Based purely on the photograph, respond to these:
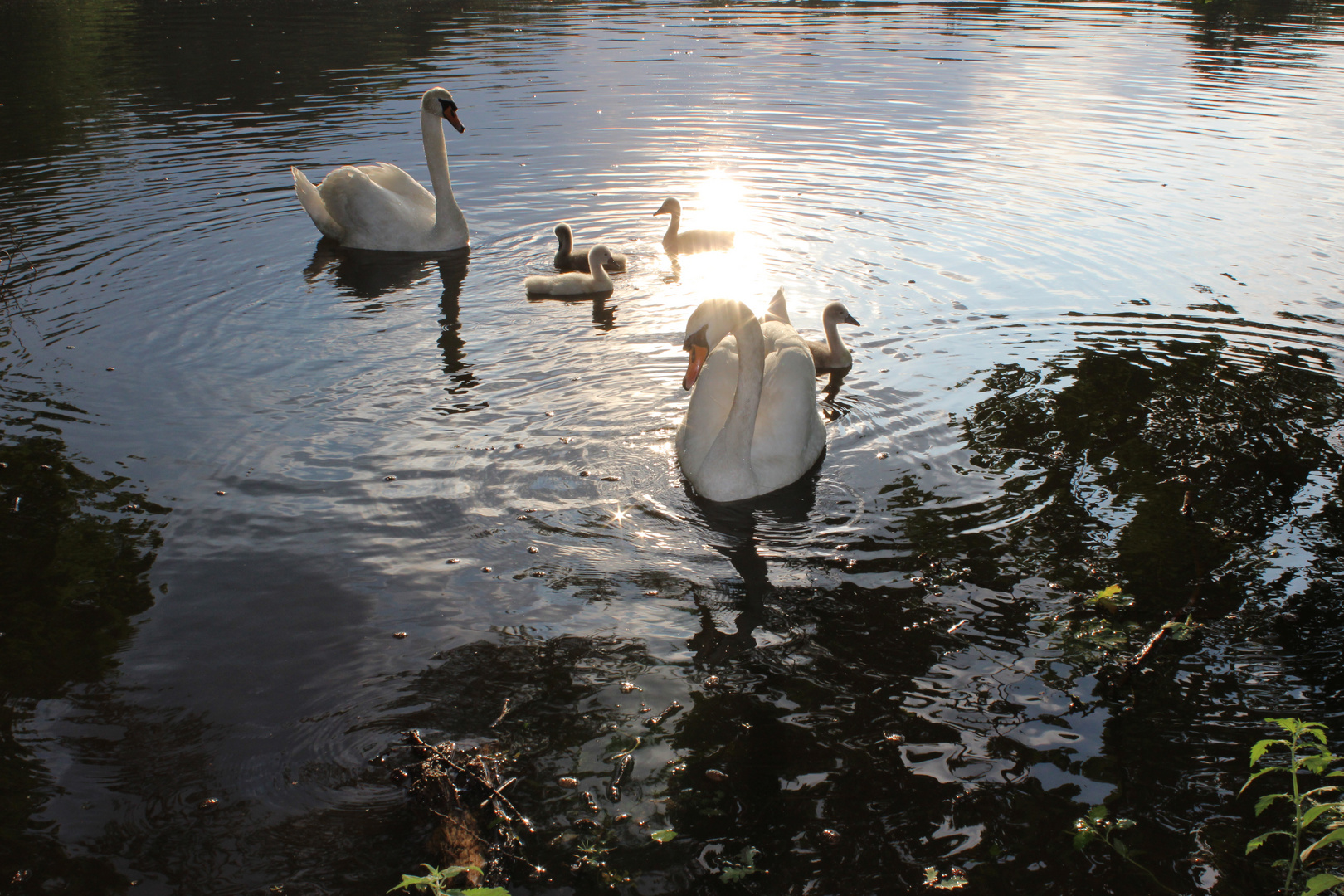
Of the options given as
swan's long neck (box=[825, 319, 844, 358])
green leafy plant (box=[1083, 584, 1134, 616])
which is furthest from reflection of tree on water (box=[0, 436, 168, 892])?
swan's long neck (box=[825, 319, 844, 358])

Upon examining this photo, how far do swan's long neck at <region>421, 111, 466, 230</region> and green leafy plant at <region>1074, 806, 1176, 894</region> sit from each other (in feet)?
34.1

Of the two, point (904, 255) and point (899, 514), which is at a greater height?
point (904, 255)

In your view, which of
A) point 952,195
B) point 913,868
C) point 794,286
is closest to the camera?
point 913,868

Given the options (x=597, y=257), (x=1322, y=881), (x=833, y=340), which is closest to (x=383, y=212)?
(x=597, y=257)

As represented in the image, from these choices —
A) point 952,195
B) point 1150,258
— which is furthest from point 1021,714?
point 952,195

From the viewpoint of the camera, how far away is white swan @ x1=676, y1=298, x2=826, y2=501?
21.0ft

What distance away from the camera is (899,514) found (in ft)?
20.3

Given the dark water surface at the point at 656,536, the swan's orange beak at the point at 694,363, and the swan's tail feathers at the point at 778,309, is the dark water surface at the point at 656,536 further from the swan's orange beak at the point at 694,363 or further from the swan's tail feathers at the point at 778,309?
the swan's tail feathers at the point at 778,309

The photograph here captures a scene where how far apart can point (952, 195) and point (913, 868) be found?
12.4 meters

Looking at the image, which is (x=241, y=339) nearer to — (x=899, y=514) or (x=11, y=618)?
(x=11, y=618)

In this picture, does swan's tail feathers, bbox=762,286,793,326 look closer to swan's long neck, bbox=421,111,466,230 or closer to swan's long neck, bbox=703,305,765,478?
swan's long neck, bbox=703,305,765,478

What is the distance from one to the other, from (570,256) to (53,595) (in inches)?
282

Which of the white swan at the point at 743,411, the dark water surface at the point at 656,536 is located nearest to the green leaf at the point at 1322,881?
the dark water surface at the point at 656,536

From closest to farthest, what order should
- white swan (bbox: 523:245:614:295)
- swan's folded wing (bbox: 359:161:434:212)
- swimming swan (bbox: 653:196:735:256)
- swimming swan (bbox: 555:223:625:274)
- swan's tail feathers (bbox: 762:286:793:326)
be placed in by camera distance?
swan's tail feathers (bbox: 762:286:793:326), white swan (bbox: 523:245:614:295), swimming swan (bbox: 555:223:625:274), swimming swan (bbox: 653:196:735:256), swan's folded wing (bbox: 359:161:434:212)
